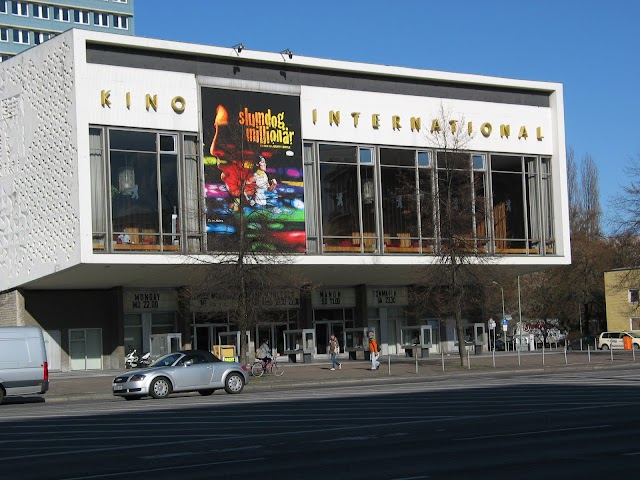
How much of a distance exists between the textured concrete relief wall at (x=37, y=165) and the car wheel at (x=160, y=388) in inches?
775

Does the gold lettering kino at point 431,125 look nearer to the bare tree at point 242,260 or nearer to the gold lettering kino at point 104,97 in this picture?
the gold lettering kino at point 104,97

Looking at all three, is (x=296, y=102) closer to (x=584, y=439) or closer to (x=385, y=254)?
(x=385, y=254)

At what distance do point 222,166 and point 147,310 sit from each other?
963cm

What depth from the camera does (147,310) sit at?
56031 millimetres

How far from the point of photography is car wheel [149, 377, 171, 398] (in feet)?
98.6

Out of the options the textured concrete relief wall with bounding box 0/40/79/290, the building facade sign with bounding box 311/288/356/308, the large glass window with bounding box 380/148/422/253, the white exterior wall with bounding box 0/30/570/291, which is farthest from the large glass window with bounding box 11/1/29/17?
the large glass window with bounding box 380/148/422/253

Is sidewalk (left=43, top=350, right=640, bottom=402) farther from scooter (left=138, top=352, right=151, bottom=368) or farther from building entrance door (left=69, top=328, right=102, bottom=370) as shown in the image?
building entrance door (left=69, top=328, right=102, bottom=370)

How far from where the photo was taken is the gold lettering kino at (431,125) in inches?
2212

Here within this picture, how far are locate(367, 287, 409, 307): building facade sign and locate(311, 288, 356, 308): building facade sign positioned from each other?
1290mm

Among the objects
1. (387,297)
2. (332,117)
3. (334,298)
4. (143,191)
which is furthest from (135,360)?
(387,297)

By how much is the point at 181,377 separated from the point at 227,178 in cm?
2229

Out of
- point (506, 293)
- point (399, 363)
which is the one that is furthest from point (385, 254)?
point (506, 293)

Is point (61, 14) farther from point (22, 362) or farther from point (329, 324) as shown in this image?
point (22, 362)

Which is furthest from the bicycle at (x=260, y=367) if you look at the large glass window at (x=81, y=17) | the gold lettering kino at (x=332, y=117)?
the large glass window at (x=81, y=17)
